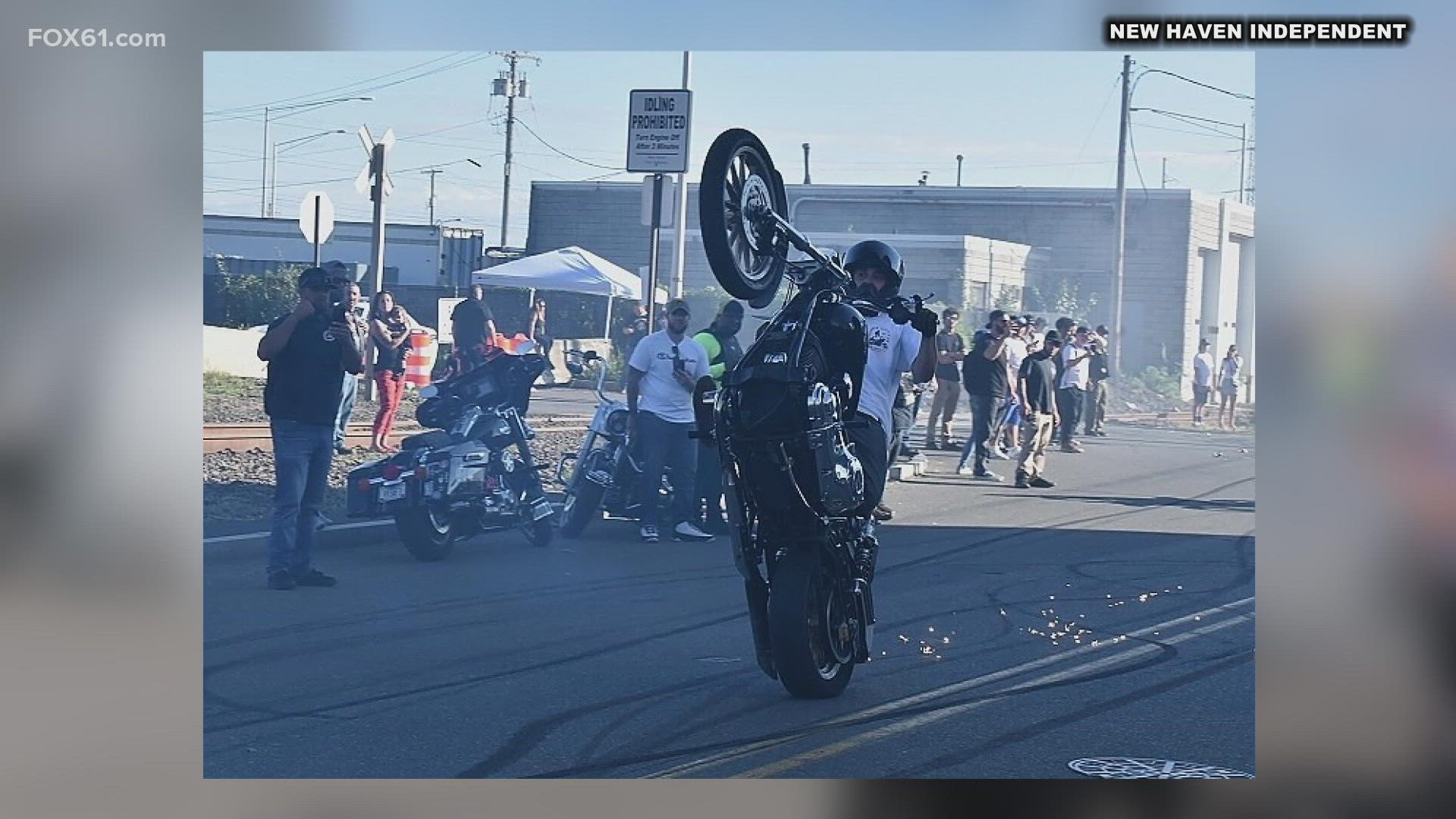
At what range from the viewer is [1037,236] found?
550cm

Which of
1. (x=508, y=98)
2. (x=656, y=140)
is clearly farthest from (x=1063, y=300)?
(x=508, y=98)

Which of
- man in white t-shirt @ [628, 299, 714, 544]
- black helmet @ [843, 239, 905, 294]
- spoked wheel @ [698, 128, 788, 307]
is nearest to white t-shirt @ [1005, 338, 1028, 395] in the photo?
black helmet @ [843, 239, 905, 294]

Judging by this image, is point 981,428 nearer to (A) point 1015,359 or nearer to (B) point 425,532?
(A) point 1015,359

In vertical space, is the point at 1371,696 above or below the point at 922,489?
below

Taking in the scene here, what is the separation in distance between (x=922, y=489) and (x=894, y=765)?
2.75ft

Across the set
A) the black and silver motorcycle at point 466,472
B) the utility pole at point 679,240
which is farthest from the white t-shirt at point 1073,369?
the black and silver motorcycle at point 466,472

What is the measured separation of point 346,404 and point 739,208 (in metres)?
1.13

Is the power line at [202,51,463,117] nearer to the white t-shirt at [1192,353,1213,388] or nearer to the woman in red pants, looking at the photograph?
the woman in red pants

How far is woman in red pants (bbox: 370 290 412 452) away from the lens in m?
5.62

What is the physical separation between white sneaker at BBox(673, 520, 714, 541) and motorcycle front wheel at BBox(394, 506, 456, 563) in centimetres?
60

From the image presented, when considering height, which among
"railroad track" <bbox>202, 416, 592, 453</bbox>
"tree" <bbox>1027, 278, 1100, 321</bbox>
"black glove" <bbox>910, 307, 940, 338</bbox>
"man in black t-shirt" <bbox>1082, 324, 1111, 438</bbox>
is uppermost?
"tree" <bbox>1027, 278, 1100, 321</bbox>

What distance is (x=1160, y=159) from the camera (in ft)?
18.0

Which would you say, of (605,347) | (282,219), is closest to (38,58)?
(282,219)

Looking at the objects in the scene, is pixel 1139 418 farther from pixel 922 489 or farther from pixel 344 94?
pixel 344 94
